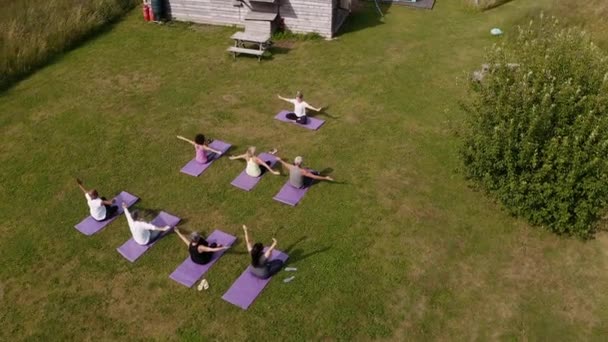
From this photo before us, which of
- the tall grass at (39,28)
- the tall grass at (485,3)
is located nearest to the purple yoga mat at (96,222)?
the tall grass at (39,28)

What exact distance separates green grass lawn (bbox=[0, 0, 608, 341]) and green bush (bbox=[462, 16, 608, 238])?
0.95 meters

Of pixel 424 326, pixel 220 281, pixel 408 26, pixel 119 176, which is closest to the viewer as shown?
pixel 424 326

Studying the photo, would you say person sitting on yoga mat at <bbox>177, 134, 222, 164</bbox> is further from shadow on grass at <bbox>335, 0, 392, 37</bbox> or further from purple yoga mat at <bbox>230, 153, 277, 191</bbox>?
shadow on grass at <bbox>335, 0, 392, 37</bbox>

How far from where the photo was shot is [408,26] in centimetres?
2378

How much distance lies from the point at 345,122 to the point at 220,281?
27.1 feet

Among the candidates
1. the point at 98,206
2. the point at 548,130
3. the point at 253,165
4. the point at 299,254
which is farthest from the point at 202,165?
→ the point at 548,130

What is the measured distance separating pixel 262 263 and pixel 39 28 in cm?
1809

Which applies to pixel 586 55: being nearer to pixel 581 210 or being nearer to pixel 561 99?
pixel 561 99

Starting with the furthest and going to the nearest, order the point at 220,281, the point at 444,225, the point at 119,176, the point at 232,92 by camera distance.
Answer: the point at 232,92 < the point at 119,176 < the point at 444,225 < the point at 220,281

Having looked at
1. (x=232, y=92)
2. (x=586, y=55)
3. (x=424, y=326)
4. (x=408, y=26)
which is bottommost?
(x=424, y=326)

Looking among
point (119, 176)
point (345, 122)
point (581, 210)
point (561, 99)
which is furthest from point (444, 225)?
point (119, 176)

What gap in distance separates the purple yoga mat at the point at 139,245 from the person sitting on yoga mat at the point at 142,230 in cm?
12

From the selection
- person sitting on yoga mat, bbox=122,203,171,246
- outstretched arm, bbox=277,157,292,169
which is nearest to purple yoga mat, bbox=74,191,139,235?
person sitting on yoga mat, bbox=122,203,171,246

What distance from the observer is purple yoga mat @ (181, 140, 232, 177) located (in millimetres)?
14719
